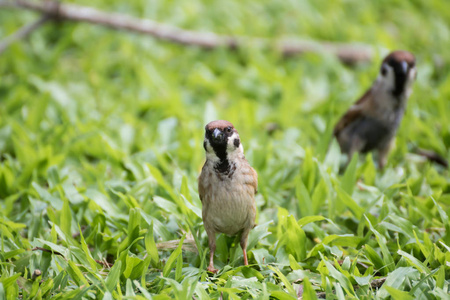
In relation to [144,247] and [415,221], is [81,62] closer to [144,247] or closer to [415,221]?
[144,247]

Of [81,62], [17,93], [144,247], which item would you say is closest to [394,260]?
[144,247]

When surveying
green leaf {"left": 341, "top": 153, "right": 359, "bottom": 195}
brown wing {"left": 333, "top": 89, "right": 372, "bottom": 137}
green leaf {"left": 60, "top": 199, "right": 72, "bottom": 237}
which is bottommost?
green leaf {"left": 60, "top": 199, "right": 72, "bottom": 237}

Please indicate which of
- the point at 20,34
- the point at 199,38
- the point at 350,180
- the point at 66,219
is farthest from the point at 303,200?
the point at 20,34

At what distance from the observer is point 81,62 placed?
598 centimetres

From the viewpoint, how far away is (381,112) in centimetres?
Answer: 431

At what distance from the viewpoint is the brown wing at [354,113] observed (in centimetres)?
440

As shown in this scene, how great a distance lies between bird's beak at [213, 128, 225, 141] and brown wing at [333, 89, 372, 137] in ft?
6.34

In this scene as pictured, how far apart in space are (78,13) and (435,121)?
4005 mm

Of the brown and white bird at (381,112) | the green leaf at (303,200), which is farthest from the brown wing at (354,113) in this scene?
the green leaf at (303,200)

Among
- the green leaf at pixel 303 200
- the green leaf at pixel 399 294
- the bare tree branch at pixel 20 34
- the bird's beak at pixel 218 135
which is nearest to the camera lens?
the green leaf at pixel 399 294

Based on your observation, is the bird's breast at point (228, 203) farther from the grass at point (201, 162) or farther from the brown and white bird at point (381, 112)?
the brown and white bird at point (381, 112)

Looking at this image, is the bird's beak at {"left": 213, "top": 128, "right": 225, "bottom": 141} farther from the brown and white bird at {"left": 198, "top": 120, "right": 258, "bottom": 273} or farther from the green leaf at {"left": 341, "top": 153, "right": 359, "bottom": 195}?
the green leaf at {"left": 341, "top": 153, "right": 359, "bottom": 195}

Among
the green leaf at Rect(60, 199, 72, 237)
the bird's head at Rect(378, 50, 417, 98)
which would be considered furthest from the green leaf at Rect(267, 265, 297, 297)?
the bird's head at Rect(378, 50, 417, 98)

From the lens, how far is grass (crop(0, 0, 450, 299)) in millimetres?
2863
